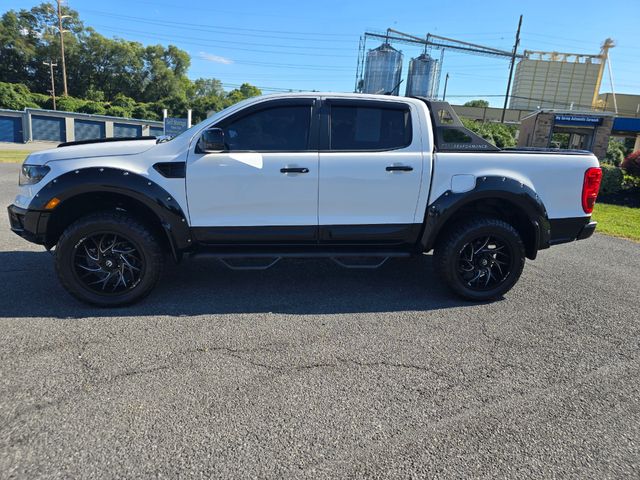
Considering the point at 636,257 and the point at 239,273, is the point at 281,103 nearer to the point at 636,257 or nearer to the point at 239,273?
the point at 239,273

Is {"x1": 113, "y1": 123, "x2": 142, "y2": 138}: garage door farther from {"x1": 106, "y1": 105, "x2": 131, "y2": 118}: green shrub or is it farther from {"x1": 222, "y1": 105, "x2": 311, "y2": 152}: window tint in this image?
{"x1": 222, "y1": 105, "x2": 311, "y2": 152}: window tint

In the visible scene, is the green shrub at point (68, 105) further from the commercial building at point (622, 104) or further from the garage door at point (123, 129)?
the commercial building at point (622, 104)

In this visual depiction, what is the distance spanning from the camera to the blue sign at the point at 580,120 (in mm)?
Result: 25766

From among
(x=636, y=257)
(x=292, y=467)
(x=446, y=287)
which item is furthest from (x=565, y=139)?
(x=292, y=467)

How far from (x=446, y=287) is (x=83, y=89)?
286 feet

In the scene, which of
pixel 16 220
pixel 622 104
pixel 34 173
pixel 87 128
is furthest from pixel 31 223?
pixel 622 104

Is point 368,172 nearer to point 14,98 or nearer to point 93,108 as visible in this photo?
point 93,108

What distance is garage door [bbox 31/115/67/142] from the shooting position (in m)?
43.9

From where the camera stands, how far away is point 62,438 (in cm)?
222

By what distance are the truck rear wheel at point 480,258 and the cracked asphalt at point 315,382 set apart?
0.66ft

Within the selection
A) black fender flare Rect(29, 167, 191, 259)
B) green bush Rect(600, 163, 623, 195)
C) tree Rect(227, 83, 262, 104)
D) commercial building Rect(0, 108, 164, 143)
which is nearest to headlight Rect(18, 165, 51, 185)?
black fender flare Rect(29, 167, 191, 259)

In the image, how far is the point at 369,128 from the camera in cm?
405

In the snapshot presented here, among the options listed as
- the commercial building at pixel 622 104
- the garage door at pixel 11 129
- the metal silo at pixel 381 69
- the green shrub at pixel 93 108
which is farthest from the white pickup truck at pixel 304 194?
the commercial building at pixel 622 104

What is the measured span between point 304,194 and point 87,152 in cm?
197
